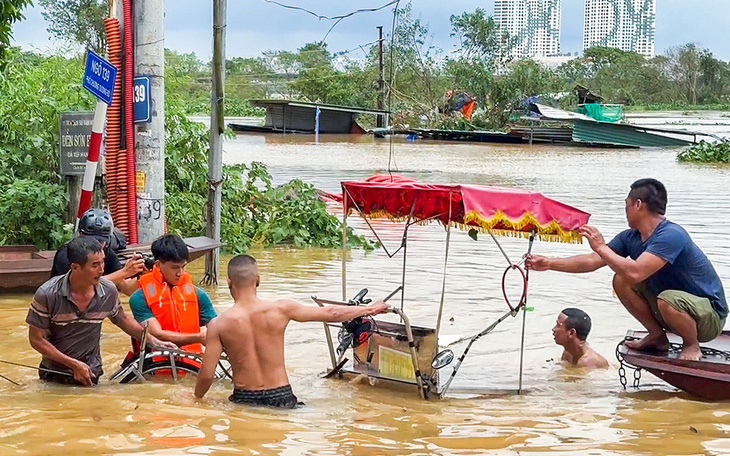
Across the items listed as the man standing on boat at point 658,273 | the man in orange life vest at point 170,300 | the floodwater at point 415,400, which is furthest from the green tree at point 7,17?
the man standing on boat at point 658,273

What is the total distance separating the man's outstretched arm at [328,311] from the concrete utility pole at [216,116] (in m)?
5.08

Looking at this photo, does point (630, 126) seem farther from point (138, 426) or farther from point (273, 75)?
point (138, 426)

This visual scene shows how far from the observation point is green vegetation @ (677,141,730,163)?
3775 centimetres

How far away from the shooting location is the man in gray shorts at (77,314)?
6.15 metres

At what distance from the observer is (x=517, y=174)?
32188 millimetres

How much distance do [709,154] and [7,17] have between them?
1287 inches

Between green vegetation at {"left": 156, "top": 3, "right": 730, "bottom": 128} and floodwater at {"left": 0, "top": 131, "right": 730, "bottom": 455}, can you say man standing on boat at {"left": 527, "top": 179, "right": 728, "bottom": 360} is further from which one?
green vegetation at {"left": 156, "top": 3, "right": 730, "bottom": 128}

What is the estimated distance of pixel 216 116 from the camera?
11.0 meters

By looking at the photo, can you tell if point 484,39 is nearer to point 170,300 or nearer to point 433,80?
point 433,80

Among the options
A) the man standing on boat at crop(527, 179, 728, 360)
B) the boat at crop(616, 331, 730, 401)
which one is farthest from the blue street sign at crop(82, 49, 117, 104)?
the boat at crop(616, 331, 730, 401)

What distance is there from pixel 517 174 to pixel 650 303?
81.8 feet

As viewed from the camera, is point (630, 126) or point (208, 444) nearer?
point (208, 444)

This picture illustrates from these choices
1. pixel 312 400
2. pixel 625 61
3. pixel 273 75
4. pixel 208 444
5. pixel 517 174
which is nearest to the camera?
pixel 208 444

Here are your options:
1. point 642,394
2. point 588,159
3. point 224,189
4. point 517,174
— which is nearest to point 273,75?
point 588,159
